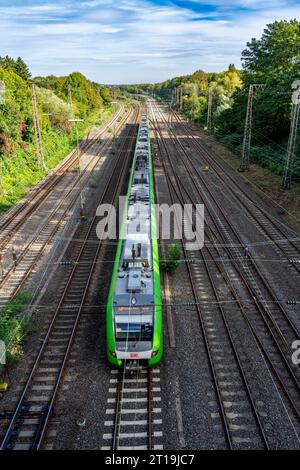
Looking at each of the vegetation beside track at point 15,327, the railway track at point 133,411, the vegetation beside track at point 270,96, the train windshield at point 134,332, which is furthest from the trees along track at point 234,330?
the vegetation beside track at point 270,96

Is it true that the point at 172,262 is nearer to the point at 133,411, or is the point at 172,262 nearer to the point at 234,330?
the point at 234,330

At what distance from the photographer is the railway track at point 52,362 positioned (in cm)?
1291

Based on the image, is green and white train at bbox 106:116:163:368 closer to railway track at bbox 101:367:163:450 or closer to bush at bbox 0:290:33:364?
railway track at bbox 101:367:163:450

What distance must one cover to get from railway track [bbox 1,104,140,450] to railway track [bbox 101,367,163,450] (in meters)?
2.20

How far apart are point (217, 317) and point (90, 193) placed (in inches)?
921

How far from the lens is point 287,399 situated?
14289 millimetres

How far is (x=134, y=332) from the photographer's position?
14898mm

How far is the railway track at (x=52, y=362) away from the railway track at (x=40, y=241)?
2564mm

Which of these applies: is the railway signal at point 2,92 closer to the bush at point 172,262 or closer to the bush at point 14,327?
the bush at point 172,262

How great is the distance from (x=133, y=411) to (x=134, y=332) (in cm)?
285

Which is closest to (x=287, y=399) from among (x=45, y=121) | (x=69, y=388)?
(x=69, y=388)

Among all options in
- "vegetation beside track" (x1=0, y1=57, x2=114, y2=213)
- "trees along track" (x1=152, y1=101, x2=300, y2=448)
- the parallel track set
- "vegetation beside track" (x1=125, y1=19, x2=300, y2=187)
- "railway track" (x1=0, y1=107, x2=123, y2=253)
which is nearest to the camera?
the parallel track set

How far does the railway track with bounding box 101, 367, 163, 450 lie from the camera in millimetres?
12641

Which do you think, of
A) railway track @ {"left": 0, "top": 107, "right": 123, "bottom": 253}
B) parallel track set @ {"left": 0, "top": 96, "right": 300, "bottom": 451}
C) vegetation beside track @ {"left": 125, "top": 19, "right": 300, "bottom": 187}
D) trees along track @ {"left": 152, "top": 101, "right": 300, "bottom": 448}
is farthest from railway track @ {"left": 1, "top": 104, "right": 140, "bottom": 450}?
vegetation beside track @ {"left": 125, "top": 19, "right": 300, "bottom": 187}
